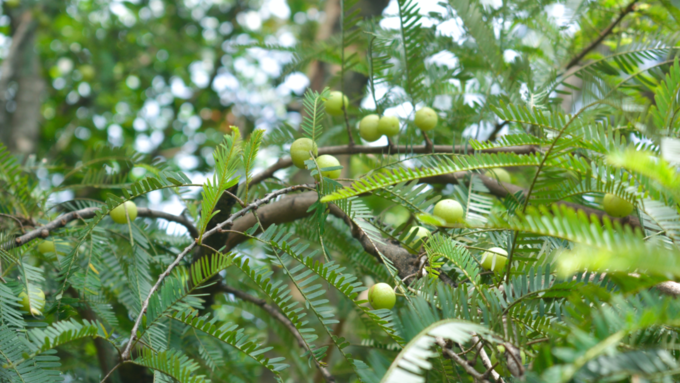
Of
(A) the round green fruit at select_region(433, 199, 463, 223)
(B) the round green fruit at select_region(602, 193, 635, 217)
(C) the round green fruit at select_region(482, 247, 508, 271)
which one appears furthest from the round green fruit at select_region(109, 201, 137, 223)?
(B) the round green fruit at select_region(602, 193, 635, 217)

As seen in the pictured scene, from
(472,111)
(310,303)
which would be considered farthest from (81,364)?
(472,111)

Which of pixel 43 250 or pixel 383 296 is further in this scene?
pixel 43 250

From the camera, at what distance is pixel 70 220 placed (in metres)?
1.11

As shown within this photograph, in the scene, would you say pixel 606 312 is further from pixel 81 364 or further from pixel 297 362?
pixel 81 364

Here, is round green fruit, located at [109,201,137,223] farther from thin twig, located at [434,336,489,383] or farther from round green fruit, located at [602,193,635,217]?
round green fruit, located at [602,193,635,217]

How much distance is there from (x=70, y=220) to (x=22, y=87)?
2.32 meters

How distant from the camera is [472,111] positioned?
1350mm

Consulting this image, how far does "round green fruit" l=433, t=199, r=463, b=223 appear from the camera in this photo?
3.06ft

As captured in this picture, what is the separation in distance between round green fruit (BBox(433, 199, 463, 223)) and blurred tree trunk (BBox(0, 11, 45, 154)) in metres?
2.68

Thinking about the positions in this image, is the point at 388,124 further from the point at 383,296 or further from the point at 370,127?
the point at 383,296

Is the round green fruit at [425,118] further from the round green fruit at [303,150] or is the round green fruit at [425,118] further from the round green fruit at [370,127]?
the round green fruit at [303,150]

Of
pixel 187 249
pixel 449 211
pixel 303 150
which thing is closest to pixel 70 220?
pixel 187 249

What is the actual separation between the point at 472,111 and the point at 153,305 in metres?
1.04

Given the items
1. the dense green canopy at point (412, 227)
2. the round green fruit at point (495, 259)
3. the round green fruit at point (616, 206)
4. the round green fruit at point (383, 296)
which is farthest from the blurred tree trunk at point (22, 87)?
the round green fruit at point (616, 206)
